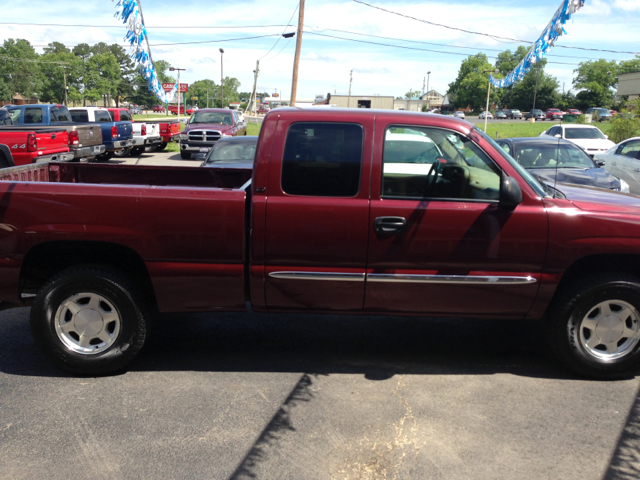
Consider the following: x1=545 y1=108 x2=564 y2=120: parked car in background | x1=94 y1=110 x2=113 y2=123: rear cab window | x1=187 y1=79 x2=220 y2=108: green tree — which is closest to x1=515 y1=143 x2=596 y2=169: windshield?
x1=94 y1=110 x2=113 y2=123: rear cab window

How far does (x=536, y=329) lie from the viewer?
17.9 ft

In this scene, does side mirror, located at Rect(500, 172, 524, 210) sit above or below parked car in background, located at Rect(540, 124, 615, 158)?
below

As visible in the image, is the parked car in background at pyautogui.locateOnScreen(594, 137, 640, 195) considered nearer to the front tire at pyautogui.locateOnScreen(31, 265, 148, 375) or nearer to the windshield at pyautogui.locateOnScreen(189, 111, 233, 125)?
the front tire at pyautogui.locateOnScreen(31, 265, 148, 375)

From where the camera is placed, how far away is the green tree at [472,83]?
100750 mm

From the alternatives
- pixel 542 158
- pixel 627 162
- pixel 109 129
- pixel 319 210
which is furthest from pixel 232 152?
pixel 109 129

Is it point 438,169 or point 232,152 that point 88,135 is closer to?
point 232,152

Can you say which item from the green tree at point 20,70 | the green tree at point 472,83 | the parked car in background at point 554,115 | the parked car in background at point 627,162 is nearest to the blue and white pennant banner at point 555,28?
the parked car in background at point 627,162

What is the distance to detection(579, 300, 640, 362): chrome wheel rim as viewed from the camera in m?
4.21

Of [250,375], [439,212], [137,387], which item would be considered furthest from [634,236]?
[137,387]

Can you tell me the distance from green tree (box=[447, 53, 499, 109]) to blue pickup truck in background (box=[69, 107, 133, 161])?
282 feet

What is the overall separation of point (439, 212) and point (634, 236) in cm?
141

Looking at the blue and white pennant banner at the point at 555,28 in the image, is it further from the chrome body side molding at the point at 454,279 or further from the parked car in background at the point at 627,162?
the chrome body side molding at the point at 454,279

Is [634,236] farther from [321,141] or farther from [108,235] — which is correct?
[108,235]

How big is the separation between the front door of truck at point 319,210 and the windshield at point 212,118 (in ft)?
62.1
